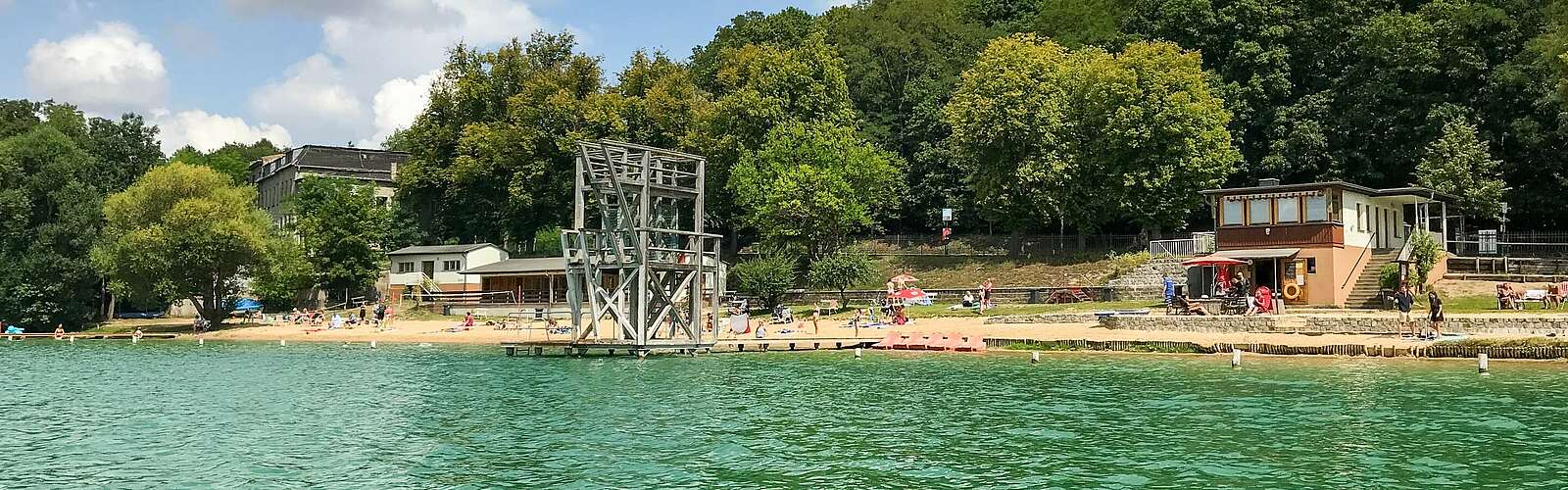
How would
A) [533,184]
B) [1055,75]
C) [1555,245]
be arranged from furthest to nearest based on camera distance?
[533,184] < [1055,75] < [1555,245]

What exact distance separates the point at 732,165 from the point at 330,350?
28.5 meters

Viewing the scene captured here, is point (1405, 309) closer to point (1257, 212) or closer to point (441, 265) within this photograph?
point (1257, 212)

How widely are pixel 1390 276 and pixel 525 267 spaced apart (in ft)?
147

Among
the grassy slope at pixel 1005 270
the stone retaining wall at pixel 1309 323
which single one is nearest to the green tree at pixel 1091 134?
the grassy slope at pixel 1005 270

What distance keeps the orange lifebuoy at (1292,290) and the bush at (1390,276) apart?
3.02 metres

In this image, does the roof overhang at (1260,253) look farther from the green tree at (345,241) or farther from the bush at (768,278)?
the green tree at (345,241)

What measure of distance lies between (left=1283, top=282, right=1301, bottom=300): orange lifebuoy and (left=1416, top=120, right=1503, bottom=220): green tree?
14274 millimetres

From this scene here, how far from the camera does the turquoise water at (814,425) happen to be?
19.8 m

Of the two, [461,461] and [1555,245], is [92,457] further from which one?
[1555,245]

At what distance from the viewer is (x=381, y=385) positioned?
3484 cm

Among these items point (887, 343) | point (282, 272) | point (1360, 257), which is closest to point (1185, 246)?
point (1360, 257)

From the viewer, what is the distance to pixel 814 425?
2528 cm

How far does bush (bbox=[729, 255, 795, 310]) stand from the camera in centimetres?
5950

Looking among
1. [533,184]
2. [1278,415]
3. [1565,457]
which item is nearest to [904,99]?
[533,184]
